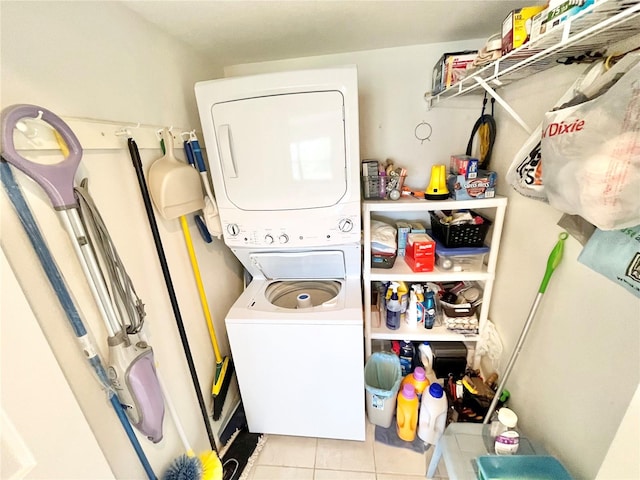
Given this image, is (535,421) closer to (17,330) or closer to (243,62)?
(17,330)

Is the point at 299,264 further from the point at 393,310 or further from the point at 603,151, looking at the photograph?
the point at 603,151

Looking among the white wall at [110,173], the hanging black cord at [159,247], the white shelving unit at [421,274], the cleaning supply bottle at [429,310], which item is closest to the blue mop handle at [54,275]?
the white wall at [110,173]

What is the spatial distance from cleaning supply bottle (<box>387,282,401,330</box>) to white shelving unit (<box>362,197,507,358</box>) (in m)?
0.04

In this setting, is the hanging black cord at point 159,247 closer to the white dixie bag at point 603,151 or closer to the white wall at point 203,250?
the white wall at point 203,250

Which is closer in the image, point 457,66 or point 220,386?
point 457,66

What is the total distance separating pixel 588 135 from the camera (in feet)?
2.45

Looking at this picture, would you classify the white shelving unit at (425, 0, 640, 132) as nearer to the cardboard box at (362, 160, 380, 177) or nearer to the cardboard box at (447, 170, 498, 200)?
the cardboard box at (447, 170, 498, 200)

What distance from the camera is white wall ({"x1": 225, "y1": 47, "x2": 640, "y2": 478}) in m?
0.98

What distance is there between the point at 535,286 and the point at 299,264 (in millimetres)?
1296

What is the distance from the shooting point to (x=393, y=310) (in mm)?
1884

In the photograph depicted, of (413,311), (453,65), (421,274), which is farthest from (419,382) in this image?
(453,65)

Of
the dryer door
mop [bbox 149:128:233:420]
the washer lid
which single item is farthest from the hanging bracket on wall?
mop [bbox 149:128:233:420]

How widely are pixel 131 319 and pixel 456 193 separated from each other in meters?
1.76

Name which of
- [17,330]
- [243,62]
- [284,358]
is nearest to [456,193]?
[284,358]
